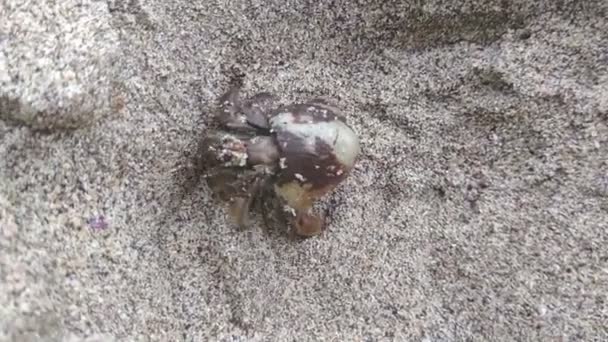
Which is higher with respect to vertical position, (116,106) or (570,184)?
(116,106)

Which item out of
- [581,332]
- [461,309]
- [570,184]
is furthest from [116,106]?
[581,332]

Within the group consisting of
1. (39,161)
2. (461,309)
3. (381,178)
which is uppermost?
(39,161)

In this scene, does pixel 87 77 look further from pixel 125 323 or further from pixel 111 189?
pixel 125 323

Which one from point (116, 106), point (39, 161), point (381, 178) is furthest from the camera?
point (381, 178)

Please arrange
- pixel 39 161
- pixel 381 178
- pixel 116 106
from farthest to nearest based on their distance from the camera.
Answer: pixel 381 178 → pixel 116 106 → pixel 39 161

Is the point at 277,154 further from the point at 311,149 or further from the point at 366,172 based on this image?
the point at 366,172

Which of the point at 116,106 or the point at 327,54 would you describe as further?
the point at 327,54
